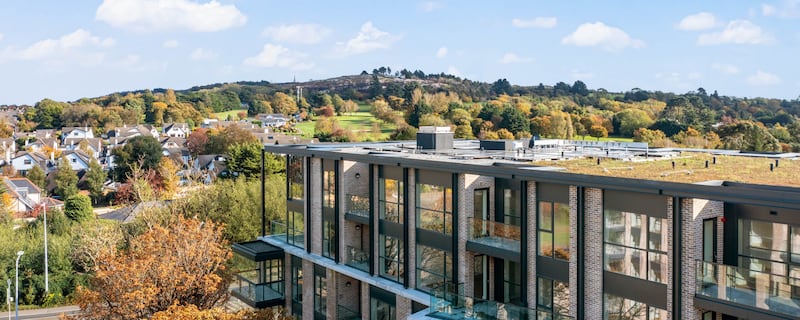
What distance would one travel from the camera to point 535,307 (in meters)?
19.4

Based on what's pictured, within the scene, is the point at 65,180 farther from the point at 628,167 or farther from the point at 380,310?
→ the point at 628,167

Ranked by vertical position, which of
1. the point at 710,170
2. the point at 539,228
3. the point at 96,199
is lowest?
the point at 96,199

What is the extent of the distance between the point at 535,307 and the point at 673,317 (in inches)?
169

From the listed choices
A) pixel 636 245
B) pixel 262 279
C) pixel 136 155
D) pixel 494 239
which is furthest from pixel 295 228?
pixel 136 155

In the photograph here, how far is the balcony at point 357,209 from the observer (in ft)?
84.8

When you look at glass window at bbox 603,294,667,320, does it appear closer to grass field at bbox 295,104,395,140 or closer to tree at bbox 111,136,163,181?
grass field at bbox 295,104,395,140

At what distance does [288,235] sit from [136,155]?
7603 cm

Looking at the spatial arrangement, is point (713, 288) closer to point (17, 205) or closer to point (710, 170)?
point (710, 170)

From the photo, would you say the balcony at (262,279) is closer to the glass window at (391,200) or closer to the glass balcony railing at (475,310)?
the glass window at (391,200)

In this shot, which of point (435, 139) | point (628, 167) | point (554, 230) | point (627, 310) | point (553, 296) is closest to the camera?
point (627, 310)

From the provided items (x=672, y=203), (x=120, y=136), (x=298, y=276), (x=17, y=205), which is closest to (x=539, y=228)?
(x=672, y=203)

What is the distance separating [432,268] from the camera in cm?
2305

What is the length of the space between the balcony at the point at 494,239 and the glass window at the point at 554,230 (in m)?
1.12

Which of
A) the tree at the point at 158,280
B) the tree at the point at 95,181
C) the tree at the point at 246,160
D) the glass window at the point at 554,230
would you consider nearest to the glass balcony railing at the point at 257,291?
the tree at the point at 158,280
